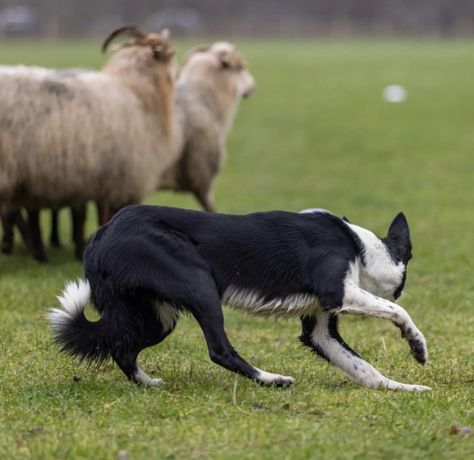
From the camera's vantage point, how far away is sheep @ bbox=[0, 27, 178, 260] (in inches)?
354

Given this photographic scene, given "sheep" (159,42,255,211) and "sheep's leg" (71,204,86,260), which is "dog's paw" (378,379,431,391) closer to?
"sheep's leg" (71,204,86,260)

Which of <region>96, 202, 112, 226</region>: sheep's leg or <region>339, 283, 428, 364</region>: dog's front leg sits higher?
<region>339, 283, 428, 364</region>: dog's front leg

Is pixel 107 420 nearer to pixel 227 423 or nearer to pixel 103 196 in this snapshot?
pixel 227 423

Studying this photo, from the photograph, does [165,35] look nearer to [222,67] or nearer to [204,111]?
[204,111]

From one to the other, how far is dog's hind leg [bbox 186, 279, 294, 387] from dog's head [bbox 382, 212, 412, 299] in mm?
1007

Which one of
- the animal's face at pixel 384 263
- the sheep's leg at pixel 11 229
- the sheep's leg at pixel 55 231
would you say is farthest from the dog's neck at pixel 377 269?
the sheep's leg at pixel 55 231

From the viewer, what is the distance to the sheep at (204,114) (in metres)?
11.4

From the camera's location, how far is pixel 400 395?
16.4 feet

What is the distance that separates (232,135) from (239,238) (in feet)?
54.3

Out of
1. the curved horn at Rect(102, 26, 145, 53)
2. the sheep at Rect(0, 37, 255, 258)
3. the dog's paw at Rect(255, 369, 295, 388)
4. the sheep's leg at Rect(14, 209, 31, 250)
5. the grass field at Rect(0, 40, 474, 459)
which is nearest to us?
the grass field at Rect(0, 40, 474, 459)

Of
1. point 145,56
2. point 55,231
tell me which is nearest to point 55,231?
point 55,231

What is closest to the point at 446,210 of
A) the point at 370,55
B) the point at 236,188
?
the point at 236,188

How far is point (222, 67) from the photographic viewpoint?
12156 millimetres

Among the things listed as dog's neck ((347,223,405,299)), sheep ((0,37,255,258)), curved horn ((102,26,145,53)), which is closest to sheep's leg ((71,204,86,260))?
sheep ((0,37,255,258))
